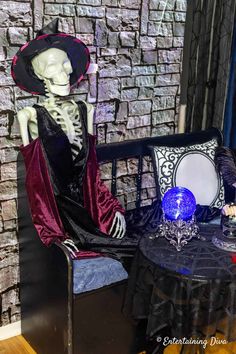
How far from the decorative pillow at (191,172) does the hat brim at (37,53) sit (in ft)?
2.32

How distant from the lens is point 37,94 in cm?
230

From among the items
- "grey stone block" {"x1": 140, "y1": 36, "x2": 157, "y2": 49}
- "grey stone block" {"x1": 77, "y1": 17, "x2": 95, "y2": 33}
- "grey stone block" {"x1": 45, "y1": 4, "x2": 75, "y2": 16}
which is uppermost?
"grey stone block" {"x1": 45, "y1": 4, "x2": 75, "y2": 16}

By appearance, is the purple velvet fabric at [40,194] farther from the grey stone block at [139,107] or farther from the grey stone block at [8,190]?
the grey stone block at [139,107]

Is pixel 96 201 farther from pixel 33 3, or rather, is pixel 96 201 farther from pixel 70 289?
pixel 33 3

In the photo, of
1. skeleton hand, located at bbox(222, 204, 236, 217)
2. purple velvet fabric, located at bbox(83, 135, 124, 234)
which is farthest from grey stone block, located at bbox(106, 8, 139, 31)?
skeleton hand, located at bbox(222, 204, 236, 217)

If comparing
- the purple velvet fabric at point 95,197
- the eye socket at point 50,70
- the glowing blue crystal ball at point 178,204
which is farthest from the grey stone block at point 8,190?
the glowing blue crystal ball at point 178,204

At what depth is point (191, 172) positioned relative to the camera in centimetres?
270

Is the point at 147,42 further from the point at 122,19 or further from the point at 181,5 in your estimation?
the point at 181,5

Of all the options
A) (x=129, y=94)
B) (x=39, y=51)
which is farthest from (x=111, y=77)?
(x=39, y=51)

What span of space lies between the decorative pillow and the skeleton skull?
75cm

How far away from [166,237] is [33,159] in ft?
2.34

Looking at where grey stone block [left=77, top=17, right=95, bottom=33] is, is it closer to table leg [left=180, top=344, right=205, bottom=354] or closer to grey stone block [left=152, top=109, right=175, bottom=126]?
grey stone block [left=152, top=109, right=175, bottom=126]

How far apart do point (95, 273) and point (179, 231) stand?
1.52 ft

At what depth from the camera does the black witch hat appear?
2.18 m
